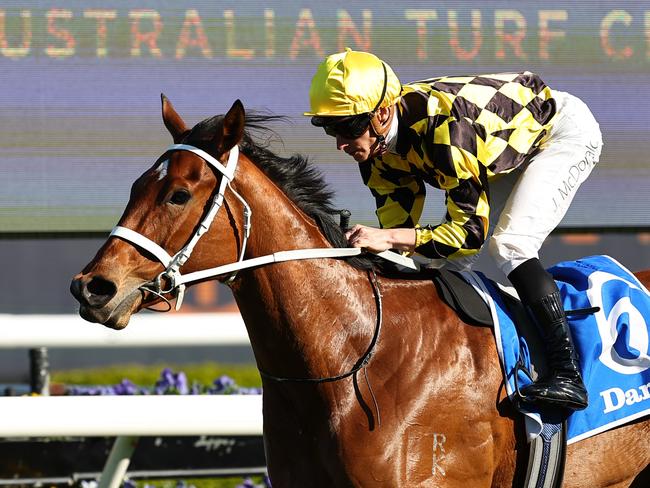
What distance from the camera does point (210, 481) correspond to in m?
4.43

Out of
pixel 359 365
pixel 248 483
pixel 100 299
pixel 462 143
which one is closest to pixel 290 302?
pixel 359 365

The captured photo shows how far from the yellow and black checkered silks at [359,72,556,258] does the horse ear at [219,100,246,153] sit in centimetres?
46

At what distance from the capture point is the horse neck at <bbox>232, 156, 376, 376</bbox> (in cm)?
263

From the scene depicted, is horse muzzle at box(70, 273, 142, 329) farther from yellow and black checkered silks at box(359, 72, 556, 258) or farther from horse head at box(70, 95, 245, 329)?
yellow and black checkered silks at box(359, 72, 556, 258)

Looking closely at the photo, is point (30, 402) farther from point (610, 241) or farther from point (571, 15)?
point (610, 241)

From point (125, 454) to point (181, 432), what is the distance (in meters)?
0.21

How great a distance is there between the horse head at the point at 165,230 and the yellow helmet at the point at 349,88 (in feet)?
0.80

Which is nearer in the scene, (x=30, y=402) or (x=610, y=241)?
(x=30, y=402)

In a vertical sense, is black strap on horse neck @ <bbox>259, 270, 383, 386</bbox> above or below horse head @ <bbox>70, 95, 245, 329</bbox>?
below

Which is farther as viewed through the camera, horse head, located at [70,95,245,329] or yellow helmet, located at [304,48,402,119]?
yellow helmet, located at [304,48,402,119]

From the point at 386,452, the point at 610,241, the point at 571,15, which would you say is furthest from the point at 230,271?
the point at 610,241

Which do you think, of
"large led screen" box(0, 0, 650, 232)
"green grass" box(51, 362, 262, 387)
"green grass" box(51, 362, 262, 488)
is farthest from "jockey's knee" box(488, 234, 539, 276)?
"green grass" box(51, 362, 262, 387)

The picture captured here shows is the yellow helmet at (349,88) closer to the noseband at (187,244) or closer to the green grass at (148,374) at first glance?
the noseband at (187,244)

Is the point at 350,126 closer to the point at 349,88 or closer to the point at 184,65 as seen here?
the point at 349,88
